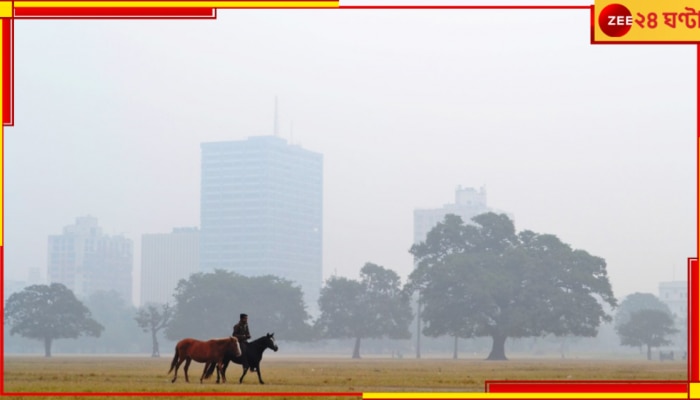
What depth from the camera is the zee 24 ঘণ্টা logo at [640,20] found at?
14.5 meters

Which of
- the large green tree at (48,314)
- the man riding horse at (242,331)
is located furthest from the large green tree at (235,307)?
the man riding horse at (242,331)

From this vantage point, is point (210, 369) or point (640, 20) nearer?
point (640, 20)

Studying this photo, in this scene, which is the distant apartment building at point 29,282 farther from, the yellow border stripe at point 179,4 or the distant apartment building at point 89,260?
the yellow border stripe at point 179,4

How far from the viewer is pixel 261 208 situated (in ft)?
554

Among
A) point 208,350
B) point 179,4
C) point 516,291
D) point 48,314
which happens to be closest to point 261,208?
point 48,314

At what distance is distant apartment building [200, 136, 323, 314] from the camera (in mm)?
163375

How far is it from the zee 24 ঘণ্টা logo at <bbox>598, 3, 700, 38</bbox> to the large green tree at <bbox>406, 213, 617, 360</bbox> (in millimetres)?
78639

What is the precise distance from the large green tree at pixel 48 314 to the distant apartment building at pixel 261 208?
4827 centimetres

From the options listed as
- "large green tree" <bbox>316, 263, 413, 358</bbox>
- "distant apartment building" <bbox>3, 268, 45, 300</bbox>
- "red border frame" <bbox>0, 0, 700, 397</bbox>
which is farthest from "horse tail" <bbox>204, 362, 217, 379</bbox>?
"distant apartment building" <bbox>3, 268, 45, 300</bbox>

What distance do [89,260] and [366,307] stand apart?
259 ft

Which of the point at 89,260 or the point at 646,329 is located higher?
the point at 89,260

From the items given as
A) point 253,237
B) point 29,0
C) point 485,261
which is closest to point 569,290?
point 485,261

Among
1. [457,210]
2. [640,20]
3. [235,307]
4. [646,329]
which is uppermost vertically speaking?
[457,210]

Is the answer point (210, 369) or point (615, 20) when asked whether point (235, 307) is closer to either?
point (210, 369)
